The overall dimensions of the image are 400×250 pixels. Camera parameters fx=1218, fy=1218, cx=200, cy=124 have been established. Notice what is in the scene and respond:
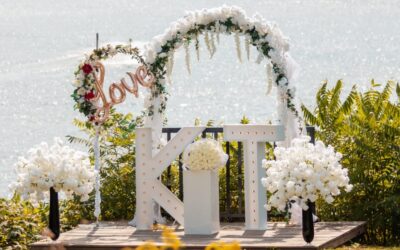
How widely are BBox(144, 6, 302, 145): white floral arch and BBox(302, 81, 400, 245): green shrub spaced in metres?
1.43

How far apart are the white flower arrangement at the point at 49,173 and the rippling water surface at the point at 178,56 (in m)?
31.7

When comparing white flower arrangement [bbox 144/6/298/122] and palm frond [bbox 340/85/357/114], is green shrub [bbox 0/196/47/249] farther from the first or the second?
palm frond [bbox 340/85/357/114]

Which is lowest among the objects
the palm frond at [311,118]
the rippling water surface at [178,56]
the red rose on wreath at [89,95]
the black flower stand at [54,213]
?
the black flower stand at [54,213]

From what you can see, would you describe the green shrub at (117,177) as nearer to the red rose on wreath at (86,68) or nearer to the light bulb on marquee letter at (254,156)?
the red rose on wreath at (86,68)

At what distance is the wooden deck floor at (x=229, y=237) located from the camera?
12539 mm

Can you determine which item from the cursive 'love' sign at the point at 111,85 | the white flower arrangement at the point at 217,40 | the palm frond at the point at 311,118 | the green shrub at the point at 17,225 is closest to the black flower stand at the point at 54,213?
the green shrub at the point at 17,225

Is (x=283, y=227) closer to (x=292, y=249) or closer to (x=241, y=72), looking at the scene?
(x=292, y=249)

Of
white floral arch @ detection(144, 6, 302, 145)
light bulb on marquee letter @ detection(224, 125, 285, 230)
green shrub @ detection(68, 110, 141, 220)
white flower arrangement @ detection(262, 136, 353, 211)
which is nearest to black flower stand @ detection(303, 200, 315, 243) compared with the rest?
white flower arrangement @ detection(262, 136, 353, 211)

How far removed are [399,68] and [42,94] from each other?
1700 centimetres

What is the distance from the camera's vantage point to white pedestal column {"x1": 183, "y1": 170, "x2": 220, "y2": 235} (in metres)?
13.4

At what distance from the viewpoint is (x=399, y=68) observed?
57.9 metres

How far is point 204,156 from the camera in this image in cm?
1323

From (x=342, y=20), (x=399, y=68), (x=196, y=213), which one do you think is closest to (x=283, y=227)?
(x=196, y=213)

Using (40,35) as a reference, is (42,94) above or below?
below
